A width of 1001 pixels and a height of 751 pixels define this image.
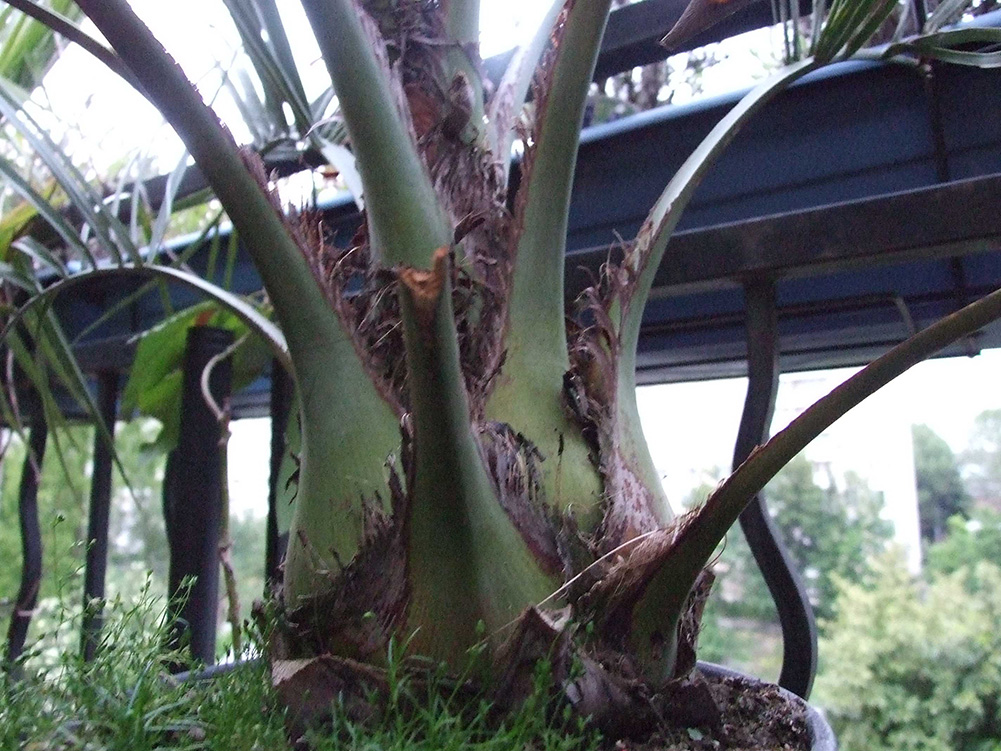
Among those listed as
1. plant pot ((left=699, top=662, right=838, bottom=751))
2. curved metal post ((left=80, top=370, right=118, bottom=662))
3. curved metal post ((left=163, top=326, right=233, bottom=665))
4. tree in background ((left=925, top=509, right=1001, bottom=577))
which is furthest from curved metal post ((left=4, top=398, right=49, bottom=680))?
tree in background ((left=925, top=509, right=1001, bottom=577))

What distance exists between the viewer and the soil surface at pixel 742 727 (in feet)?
1.34

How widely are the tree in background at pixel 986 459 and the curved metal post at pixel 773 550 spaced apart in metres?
0.86

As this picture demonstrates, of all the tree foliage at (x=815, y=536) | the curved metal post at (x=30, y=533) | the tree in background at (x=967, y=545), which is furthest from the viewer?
the tree foliage at (x=815, y=536)

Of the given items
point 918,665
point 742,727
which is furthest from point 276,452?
point 918,665

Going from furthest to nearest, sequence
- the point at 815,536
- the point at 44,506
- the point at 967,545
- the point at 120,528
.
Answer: the point at 120,528
the point at 44,506
the point at 815,536
the point at 967,545

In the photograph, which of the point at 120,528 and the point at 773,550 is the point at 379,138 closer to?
the point at 773,550

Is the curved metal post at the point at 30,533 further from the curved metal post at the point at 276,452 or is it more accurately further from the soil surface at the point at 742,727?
the soil surface at the point at 742,727

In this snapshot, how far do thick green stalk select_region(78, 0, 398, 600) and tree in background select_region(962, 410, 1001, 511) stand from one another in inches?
45.8

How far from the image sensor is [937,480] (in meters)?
1.37

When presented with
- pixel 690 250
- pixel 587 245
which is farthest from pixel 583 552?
pixel 587 245

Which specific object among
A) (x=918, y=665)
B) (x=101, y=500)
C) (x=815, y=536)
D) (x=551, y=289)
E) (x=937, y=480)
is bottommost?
(x=918, y=665)

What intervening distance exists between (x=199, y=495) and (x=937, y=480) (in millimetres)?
1219

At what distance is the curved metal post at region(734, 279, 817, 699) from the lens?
57 cm

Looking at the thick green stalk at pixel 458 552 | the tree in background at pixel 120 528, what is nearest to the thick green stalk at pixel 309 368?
the thick green stalk at pixel 458 552
